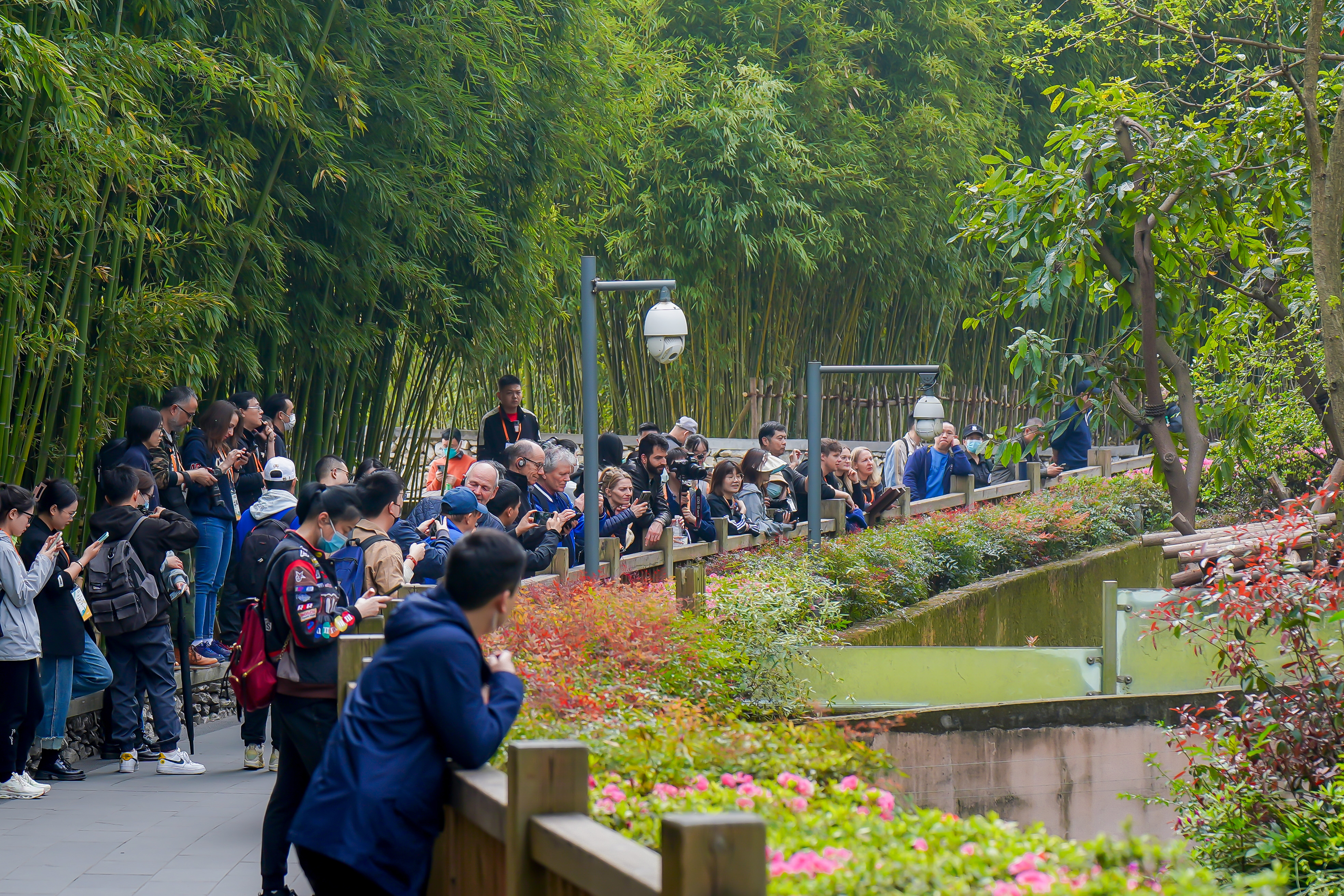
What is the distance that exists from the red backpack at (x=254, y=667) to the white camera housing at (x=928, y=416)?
7.56m

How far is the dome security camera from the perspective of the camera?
8.40 meters

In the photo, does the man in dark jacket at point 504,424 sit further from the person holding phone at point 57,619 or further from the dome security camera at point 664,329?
the person holding phone at point 57,619

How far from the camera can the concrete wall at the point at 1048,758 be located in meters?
6.88

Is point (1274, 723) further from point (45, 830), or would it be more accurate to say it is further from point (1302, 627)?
point (45, 830)

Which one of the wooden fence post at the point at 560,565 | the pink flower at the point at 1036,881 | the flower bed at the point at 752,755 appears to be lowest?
the flower bed at the point at 752,755

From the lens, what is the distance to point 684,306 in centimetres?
1462

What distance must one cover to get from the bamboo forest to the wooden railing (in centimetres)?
390

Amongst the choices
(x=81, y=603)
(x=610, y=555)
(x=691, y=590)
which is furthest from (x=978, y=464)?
(x=81, y=603)

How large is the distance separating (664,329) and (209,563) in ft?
9.69

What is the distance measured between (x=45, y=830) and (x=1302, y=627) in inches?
181

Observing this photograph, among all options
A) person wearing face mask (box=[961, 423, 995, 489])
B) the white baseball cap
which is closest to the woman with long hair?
the white baseball cap

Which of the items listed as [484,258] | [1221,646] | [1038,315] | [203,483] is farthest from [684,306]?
[1221,646]

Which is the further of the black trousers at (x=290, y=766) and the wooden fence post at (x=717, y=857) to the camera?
the black trousers at (x=290, y=766)

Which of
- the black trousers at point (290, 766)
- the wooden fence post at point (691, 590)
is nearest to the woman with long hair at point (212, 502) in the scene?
the wooden fence post at point (691, 590)
